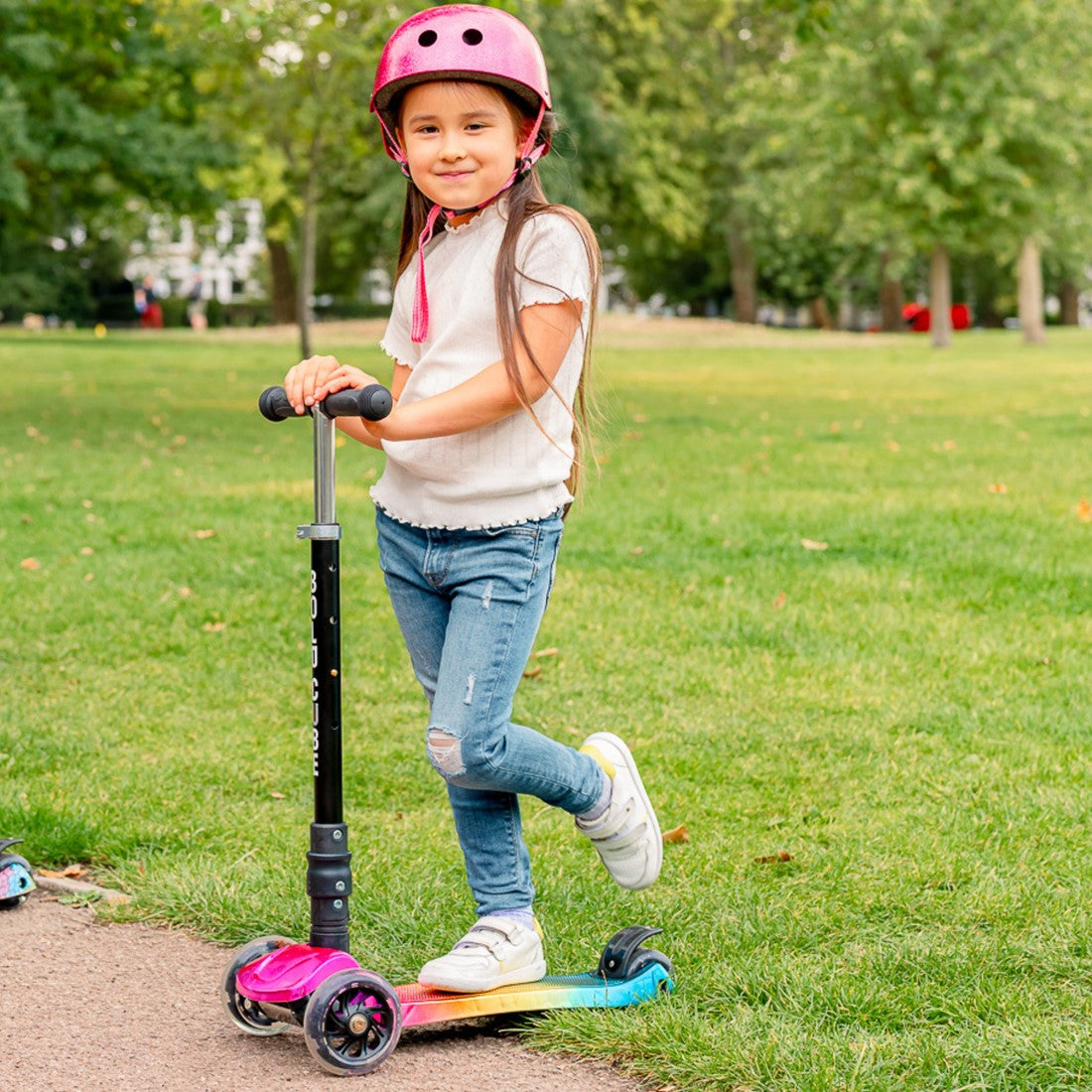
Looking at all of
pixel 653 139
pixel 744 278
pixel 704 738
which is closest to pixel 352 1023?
pixel 704 738

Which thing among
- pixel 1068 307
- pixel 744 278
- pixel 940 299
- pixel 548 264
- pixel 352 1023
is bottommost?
pixel 352 1023

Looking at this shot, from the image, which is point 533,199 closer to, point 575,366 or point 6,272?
point 575,366

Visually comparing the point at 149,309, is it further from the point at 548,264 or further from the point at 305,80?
the point at 548,264

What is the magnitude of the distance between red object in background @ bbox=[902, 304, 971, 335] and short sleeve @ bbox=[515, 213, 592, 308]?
51527 mm

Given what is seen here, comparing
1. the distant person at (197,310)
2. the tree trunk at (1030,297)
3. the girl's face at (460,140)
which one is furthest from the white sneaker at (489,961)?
the distant person at (197,310)

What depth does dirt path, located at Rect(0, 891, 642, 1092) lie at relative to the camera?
9.48ft

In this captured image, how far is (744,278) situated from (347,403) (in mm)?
48556

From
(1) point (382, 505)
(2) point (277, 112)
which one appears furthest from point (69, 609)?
(2) point (277, 112)

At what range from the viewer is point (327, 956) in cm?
291

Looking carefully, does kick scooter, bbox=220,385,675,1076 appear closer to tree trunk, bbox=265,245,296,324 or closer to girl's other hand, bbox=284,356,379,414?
girl's other hand, bbox=284,356,379,414

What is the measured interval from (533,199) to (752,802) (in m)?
2.01

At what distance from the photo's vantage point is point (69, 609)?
22.4 feet

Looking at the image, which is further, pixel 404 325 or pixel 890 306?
pixel 890 306

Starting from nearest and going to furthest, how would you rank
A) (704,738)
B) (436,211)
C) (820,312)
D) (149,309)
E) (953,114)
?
(436,211), (704,738), (953,114), (149,309), (820,312)
